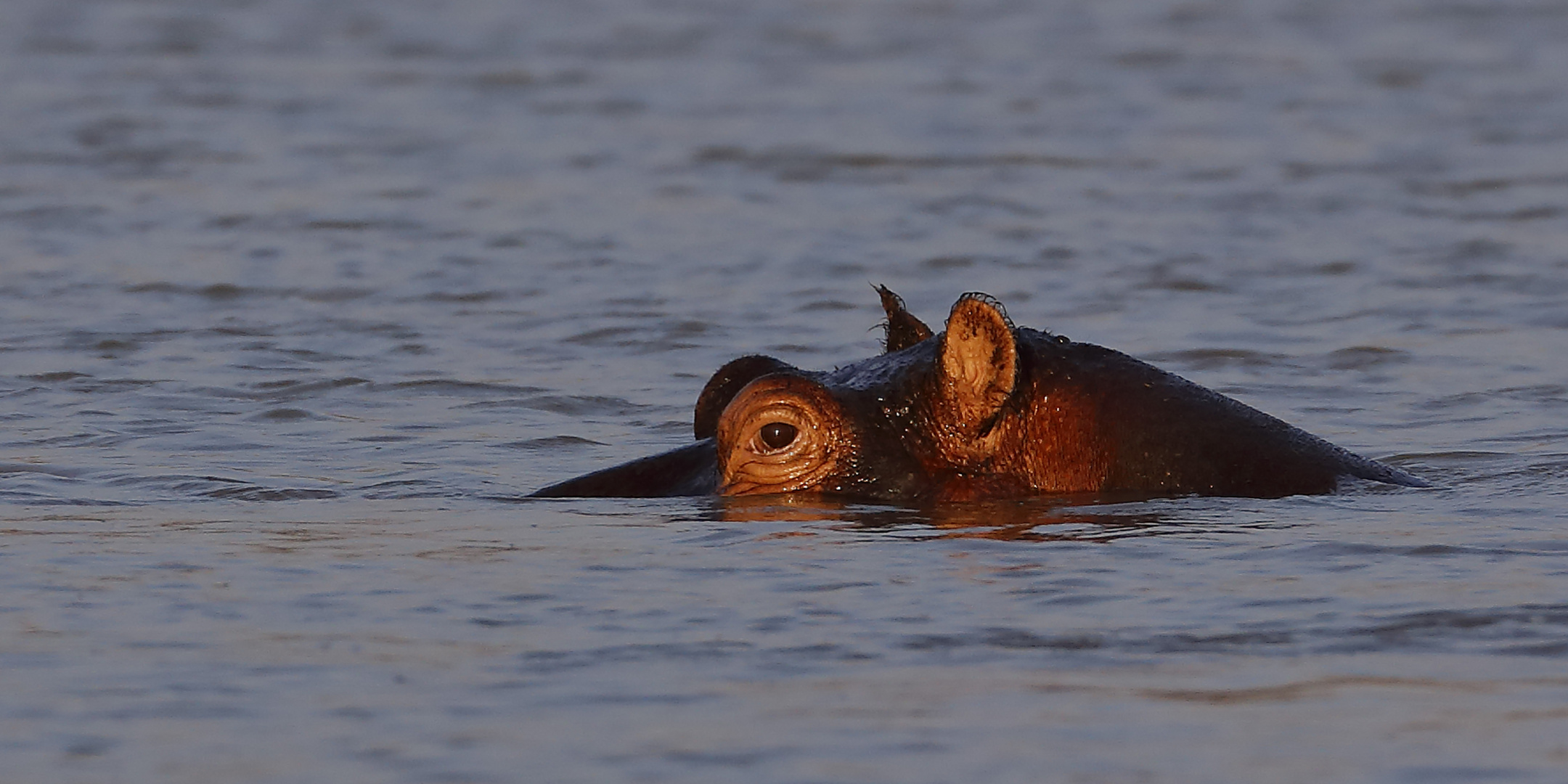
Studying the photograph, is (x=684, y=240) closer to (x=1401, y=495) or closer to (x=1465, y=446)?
(x=1465, y=446)

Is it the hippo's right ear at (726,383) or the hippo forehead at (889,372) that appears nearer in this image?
the hippo forehead at (889,372)

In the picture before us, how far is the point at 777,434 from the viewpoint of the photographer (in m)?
7.29

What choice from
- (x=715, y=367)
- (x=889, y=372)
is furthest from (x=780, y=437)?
(x=715, y=367)

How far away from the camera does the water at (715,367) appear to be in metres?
5.35

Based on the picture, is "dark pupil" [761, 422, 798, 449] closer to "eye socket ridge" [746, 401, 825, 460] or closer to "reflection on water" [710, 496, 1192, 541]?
"eye socket ridge" [746, 401, 825, 460]

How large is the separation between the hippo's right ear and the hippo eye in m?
0.30

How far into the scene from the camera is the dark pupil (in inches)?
286

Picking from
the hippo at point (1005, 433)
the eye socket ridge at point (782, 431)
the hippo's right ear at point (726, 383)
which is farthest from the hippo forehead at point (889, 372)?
the hippo's right ear at point (726, 383)

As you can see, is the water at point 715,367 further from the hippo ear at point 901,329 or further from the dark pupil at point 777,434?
the hippo ear at point 901,329

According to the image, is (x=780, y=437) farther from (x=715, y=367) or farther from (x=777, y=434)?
(x=715, y=367)

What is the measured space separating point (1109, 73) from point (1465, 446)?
42.5 feet

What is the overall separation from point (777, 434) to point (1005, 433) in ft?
1.98

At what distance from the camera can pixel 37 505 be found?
802cm

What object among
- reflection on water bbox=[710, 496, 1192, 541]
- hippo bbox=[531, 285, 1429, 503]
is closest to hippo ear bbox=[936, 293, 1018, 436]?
hippo bbox=[531, 285, 1429, 503]
